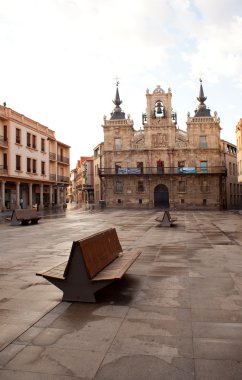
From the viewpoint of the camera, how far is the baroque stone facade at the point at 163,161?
169ft

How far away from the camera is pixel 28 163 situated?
137ft

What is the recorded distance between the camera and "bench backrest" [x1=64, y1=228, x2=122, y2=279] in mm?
5352

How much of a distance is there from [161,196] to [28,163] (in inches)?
795

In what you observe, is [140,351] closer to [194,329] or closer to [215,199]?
[194,329]

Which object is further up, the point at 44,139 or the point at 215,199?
the point at 44,139

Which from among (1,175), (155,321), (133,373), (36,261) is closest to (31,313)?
(155,321)

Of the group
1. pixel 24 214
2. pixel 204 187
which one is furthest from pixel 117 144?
pixel 24 214

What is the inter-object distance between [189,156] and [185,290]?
47.6m

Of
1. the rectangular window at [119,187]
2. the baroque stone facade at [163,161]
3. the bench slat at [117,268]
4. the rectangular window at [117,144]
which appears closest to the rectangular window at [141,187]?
the baroque stone facade at [163,161]

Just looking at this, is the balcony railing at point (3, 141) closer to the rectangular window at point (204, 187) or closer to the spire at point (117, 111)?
the spire at point (117, 111)

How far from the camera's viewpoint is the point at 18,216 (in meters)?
20.2

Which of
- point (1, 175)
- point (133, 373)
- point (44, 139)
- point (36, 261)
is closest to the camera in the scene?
point (133, 373)

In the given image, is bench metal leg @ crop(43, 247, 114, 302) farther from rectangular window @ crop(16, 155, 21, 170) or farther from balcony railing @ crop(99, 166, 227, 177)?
balcony railing @ crop(99, 166, 227, 177)

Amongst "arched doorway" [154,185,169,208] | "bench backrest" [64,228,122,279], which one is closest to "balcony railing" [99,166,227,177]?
"arched doorway" [154,185,169,208]
